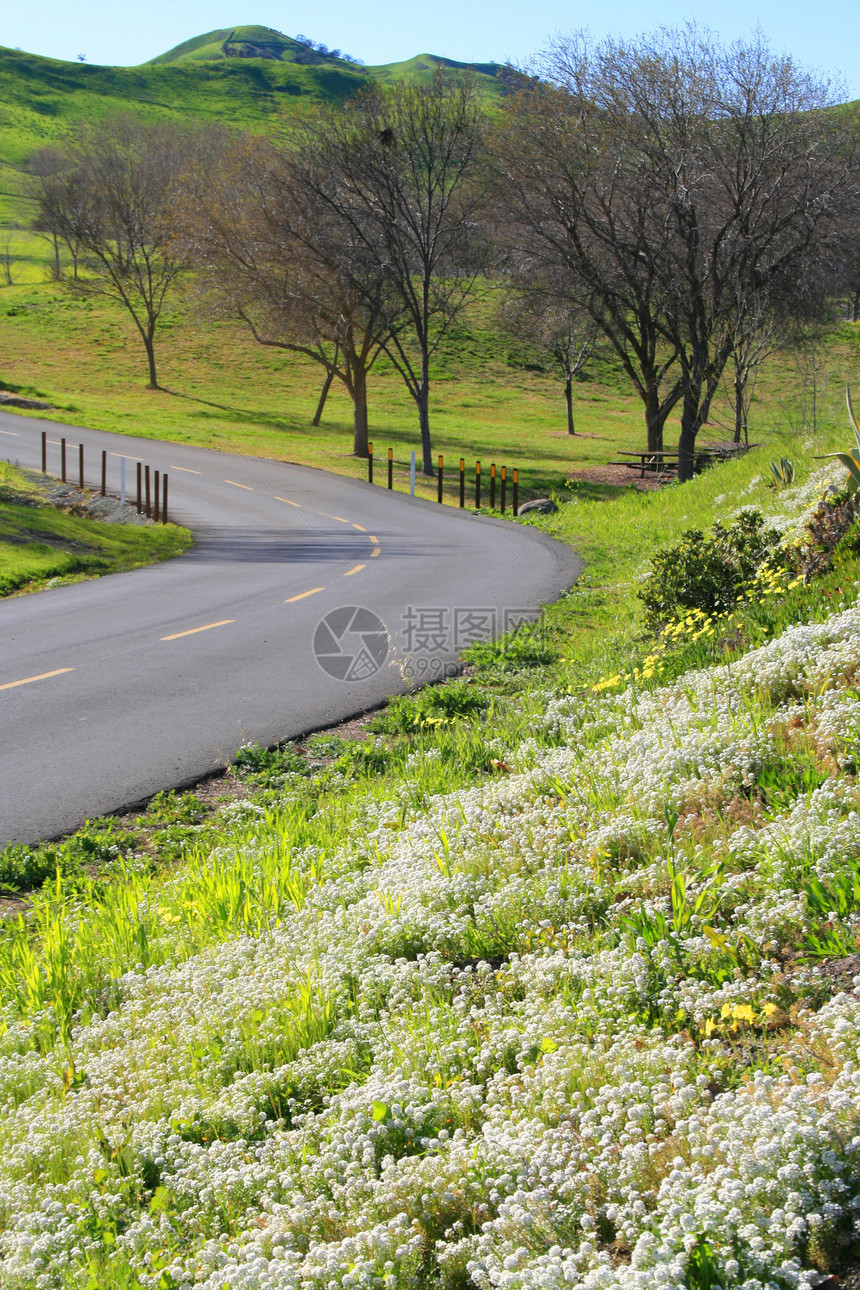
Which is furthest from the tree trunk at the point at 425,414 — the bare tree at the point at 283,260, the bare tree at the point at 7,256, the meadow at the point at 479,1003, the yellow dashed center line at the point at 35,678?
the bare tree at the point at 7,256

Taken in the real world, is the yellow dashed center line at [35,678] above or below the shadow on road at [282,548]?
below

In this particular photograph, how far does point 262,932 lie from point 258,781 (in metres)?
2.86

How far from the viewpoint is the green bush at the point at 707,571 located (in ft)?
29.9

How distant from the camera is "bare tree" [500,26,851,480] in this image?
86.5ft

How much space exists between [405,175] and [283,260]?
6104mm

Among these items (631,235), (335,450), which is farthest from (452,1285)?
(335,450)

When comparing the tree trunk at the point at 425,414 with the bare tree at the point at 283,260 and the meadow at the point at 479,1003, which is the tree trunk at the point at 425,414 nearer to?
the bare tree at the point at 283,260

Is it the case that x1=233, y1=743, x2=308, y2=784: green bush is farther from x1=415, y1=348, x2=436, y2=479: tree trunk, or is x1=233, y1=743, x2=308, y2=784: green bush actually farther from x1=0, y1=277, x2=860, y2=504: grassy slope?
x1=415, y1=348, x2=436, y2=479: tree trunk

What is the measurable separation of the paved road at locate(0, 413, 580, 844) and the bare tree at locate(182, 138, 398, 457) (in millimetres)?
16380

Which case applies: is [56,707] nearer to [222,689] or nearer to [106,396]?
[222,689]

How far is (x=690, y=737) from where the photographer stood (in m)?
5.26

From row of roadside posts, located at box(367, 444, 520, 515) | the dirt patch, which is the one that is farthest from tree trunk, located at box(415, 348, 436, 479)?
the dirt patch

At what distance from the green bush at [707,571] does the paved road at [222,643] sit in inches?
96.1

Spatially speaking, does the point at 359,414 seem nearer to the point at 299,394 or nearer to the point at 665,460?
the point at 665,460
